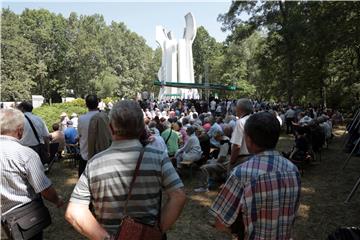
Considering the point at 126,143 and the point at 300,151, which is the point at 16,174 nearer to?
the point at 126,143

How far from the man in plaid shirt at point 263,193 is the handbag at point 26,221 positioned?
1.50 m

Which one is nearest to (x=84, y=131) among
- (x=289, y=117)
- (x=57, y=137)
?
(x=57, y=137)

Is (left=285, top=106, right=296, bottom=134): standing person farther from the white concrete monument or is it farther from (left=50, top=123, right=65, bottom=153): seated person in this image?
the white concrete monument

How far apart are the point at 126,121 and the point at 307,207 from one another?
5235 millimetres

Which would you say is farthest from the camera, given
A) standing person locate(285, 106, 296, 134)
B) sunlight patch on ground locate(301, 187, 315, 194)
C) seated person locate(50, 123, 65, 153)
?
standing person locate(285, 106, 296, 134)

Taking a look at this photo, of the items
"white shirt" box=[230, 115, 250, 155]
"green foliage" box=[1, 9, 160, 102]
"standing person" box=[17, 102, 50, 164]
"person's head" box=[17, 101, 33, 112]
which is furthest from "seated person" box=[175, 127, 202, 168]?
"green foliage" box=[1, 9, 160, 102]

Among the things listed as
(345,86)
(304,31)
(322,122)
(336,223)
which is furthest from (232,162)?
(345,86)

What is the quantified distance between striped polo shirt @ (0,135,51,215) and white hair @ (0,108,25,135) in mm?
68

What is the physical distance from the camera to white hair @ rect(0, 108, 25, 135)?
2.85 m

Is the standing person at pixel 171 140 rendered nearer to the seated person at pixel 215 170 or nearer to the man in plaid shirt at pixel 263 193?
the seated person at pixel 215 170

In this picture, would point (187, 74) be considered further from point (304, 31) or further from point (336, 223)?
point (336, 223)

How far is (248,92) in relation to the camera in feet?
190

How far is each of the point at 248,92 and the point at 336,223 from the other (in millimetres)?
53330

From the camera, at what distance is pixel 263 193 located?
2127mm
